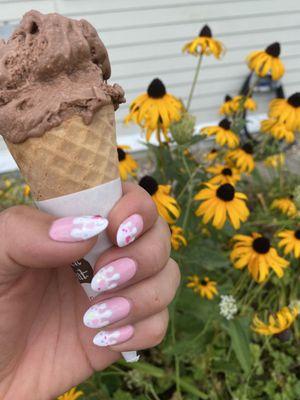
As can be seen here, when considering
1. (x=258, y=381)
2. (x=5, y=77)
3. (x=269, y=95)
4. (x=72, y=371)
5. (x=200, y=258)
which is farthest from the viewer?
(x=269, y=95)

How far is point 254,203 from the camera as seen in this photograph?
220cm

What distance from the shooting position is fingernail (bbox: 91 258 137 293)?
0.67 metres

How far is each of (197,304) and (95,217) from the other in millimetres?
727

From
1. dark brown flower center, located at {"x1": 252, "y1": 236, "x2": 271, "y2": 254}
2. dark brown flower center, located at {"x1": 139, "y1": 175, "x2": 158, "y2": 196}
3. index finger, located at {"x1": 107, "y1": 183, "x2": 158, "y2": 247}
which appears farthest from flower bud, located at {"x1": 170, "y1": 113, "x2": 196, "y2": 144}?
index finger, located at {"x1": 107, "y1": 183, "x2": 158, "y2": 247}

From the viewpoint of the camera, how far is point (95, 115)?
0.60m

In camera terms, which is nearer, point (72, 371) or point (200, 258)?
point (72, 371)

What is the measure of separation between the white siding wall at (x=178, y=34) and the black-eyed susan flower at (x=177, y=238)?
74.6 inches

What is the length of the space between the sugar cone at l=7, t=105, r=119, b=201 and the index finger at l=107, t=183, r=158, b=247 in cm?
6

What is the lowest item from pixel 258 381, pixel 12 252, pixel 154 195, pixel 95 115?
pixel 258 381

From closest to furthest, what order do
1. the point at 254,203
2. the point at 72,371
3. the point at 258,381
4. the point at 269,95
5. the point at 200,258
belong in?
the point at 72,371 < the point at 200,258 < the point at 258,381 < the point at 254,203 < the point at 269,95

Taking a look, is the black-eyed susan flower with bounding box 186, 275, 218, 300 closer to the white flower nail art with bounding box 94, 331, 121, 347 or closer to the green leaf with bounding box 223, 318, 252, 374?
the green leaf with bounding box 223, 318, 252, 374

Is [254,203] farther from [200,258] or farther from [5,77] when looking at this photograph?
[5,77]

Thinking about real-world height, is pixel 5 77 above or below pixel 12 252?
above

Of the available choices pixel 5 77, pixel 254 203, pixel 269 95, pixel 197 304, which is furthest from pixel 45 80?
pixel 269 95
